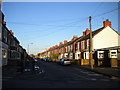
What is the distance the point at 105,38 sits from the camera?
35.6m

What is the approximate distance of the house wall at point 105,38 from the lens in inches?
1369

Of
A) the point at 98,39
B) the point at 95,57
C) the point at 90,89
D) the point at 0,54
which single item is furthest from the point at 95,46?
the point at 90,89

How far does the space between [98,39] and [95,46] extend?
185 cm

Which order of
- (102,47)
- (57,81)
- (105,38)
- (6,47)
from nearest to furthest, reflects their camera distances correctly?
(57,81), (6,47), (102,47), (105,38)

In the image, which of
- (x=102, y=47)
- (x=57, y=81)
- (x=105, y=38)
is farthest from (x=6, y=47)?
(x=105, y=38)

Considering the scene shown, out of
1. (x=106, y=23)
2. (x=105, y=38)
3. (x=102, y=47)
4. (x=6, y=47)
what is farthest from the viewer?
(x=106, y=23)

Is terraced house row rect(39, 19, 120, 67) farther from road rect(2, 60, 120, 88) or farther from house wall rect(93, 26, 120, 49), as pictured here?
road rect(2, 60, 120, 88)

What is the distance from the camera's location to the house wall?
3478 cm

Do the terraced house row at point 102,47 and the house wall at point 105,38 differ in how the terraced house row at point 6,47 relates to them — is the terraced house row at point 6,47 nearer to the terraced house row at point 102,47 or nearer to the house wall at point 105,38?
the terraced house row at point 102,47

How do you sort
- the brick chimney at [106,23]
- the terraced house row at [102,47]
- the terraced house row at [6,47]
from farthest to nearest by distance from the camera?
the brick chimney at [106,23] < the terraced house row at [102,47] < the terraced house row at [6,47]

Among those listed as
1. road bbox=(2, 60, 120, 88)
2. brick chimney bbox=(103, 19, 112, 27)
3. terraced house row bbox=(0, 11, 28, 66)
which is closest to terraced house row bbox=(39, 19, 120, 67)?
brick chimney bbox=(103, 19, 112, 27)

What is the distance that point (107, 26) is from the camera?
35.6 m

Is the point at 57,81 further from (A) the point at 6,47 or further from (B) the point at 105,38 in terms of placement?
(B) the point at 105,38

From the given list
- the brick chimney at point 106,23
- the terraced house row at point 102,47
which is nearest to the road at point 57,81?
the terraced house row at point 102,47
